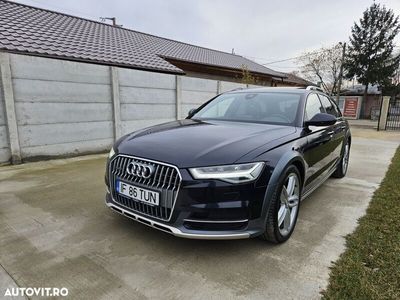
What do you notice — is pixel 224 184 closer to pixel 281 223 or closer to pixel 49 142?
pixel 281 223

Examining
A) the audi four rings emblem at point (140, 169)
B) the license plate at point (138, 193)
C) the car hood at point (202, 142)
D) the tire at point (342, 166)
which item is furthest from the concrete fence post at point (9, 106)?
the tire at point (342, 166)

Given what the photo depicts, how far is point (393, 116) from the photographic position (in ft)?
49.3

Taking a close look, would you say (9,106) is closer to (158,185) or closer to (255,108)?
(158,185)

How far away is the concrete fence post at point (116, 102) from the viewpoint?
666 centimetres

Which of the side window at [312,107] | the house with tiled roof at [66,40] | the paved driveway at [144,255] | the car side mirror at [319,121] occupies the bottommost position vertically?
the paved driveway at [144,255]

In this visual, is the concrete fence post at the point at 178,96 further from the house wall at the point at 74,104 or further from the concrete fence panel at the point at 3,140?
the concrete fence panel at the point at 3,140

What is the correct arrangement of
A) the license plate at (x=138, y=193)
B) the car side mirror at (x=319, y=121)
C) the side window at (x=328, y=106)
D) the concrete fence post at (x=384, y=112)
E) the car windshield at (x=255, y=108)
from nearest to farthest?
the license plate at (x=138, y=193) < the car side mirror at (x=319, y=121) < the car windshield at (x=255, y=108) < the side window at (x=328, y=106) < the concrete fence post at (x=384, y=112)

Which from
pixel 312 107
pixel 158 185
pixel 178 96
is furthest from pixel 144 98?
pixel 158 185

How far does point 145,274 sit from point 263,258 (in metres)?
0.99

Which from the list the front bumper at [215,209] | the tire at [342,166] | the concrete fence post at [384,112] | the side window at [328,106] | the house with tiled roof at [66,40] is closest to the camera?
the front bumper at [215,209]

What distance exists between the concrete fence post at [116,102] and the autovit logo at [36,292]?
5319mm

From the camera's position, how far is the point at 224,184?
2.02m

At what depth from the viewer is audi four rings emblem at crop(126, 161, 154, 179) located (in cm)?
217

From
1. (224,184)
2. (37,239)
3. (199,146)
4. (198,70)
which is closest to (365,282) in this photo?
(224,184)
